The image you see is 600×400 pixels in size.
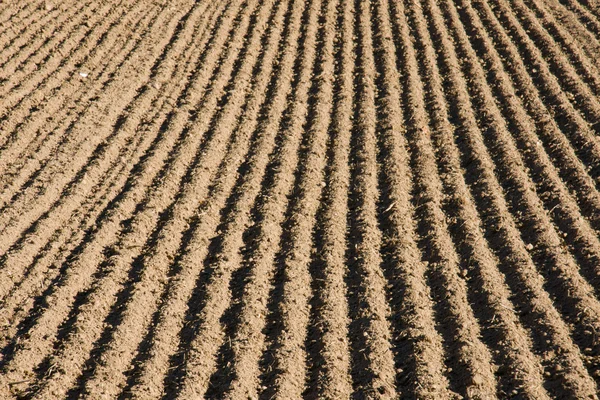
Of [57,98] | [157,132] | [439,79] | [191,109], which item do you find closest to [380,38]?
[439,79]

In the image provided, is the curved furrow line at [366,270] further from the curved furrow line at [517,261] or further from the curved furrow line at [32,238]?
the curved furrow line at [32,238]

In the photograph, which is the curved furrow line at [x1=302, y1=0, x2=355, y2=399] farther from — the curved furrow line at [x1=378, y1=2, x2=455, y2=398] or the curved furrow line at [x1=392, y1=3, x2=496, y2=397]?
the curved furrow line at [x1=392, y1=3, x2=496, y2=397]

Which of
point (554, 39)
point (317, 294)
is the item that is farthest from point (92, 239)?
point (554, 39)

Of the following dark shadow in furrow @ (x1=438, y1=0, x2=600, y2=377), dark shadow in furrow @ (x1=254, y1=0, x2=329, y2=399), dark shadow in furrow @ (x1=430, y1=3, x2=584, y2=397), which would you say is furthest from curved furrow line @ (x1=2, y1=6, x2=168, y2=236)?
dark shadow in furrow @ (x1=438, y1=0, x2=600, y2=377)

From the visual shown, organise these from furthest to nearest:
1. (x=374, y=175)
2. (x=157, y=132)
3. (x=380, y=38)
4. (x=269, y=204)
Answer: (x=380, y=38)
(x=157, y=132)
(x=374, y=175)
(x=269, y=204)

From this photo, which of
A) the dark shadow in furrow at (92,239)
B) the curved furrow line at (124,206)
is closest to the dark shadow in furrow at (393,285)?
the curved furrow line at (124,206)

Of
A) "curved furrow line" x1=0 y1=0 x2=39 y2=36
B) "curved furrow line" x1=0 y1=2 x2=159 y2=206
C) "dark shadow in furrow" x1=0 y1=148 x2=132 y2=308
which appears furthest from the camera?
"curved furrow line" x1=0 y1=0 x2=39 y2=36

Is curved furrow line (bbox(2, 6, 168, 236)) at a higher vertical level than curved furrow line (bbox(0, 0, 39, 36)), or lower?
lower

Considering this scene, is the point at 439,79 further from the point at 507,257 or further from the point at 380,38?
the point at 507,257
